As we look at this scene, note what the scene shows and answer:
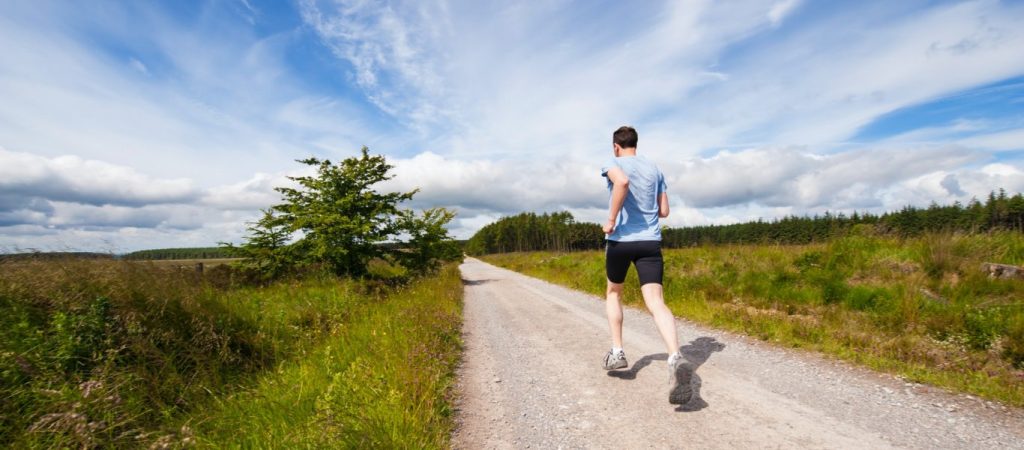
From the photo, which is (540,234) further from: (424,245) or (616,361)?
(616,361)

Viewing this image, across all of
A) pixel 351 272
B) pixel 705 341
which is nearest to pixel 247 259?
pixel 351 272

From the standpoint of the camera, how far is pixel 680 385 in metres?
3.04

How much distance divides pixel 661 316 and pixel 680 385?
0.58 m

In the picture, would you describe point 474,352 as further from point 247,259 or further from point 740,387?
point 247,259

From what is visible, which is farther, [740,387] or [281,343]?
[281,343]

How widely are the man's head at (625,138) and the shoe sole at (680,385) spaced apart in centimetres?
205

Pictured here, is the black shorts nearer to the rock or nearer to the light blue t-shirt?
the light blue t-shirt

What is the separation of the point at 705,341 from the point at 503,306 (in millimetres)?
5599

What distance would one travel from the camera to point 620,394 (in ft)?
11.8

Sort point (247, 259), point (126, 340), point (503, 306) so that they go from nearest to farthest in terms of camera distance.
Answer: point (126, 340) < point (503, 306) < point (247, 259)

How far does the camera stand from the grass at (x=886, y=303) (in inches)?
159

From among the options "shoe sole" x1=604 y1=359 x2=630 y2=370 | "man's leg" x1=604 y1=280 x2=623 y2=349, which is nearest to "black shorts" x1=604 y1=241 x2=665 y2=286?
"man's leg" x1=604 y1=280 x2=623 y2=349

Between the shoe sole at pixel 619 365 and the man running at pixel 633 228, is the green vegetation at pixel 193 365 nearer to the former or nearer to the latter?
the shoe sole at pixel 619 365

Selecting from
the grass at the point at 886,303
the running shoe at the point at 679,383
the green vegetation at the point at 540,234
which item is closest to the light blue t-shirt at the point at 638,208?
the running shoe at the point at 679,383
